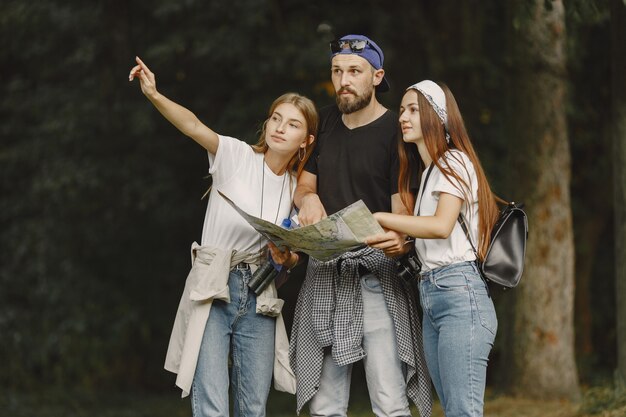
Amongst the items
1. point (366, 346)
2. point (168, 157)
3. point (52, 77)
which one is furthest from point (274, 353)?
point (52, 77)

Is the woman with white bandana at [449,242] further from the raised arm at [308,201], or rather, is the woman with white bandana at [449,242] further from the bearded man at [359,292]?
the raised arm at [308,201]

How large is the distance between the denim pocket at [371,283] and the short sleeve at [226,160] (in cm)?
79

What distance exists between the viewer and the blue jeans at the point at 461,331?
13.7 feet

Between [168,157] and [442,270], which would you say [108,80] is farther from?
[442,270]

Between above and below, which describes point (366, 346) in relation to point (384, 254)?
below

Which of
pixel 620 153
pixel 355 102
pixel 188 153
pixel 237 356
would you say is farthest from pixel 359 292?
pixel 188 153

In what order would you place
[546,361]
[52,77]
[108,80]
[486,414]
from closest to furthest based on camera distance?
1. [486,414]
2. [546,361]
3. [108,80]
4. [52,77]

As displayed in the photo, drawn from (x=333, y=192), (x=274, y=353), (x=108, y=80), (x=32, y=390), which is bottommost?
(x=32, y=390)

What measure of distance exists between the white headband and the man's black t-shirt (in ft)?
1.19

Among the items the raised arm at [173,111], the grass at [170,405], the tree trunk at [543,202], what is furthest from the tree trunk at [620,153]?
the raised arm at [173,111]

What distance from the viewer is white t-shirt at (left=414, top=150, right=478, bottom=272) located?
4.28m

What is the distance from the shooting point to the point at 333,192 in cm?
472

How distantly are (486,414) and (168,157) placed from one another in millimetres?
5791

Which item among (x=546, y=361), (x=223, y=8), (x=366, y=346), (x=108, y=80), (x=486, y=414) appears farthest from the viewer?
(x=108, y=80)
